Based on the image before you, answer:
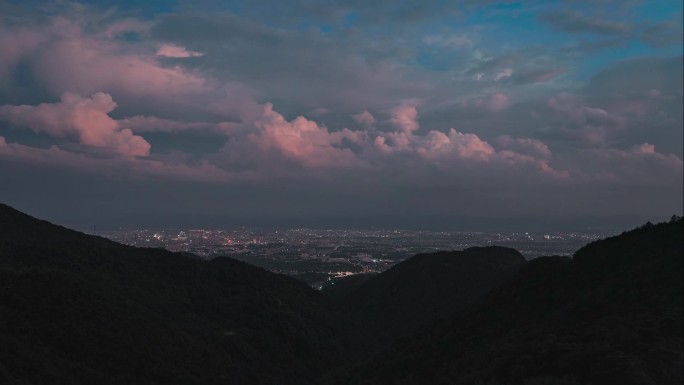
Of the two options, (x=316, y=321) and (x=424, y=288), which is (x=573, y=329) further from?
(x=424, y=288)

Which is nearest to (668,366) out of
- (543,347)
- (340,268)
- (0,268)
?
(543,347)

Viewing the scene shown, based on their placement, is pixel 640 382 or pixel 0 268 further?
pixel 0 268

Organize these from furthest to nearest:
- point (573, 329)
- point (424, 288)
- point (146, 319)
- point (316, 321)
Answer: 1. point (424, 288)
2. point (316, 321)
3. point (146, 319)
4. point (573, 329)

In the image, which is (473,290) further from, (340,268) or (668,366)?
(340,268)

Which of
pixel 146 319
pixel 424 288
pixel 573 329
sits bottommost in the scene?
pixel 424 288

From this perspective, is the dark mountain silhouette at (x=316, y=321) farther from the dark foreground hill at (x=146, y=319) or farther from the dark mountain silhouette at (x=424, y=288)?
the dark mountain silhouette at (x=424, y=288)

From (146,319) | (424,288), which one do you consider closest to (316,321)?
(424,288)

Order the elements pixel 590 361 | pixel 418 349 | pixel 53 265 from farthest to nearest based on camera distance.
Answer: pixel 53 265
pixel 418 349
pixel 590 361

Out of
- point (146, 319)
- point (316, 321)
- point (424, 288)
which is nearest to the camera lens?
point (146, 319)
